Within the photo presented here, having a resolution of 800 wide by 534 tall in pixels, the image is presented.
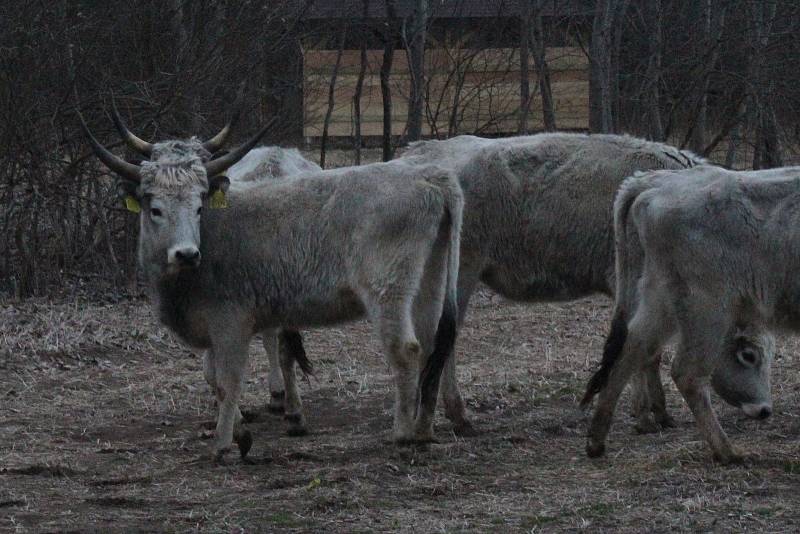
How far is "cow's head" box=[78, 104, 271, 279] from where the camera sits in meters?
7.82

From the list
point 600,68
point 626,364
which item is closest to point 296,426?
point 626,364

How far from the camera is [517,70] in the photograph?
62.0 ft

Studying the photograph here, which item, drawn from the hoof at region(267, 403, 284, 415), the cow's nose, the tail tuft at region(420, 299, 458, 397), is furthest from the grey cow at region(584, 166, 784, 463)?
the hoof at region(267, 403, 284, 415)

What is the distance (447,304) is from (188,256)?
153 centimetres

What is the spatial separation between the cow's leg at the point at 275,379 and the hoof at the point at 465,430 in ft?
4.50

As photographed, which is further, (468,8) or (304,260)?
(468,8)

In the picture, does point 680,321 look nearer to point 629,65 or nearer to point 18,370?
point 18,370

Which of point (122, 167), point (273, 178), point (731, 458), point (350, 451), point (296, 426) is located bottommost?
point (296, 426)

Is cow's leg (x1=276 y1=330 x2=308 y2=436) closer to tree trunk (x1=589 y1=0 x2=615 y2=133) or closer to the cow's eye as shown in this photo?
the cow's eye

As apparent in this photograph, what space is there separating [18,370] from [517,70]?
10219 mm

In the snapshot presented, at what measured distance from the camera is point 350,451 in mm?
8062

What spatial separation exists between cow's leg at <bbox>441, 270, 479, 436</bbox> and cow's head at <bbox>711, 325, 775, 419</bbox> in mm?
1582

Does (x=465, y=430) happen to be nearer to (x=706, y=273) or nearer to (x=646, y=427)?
(x=646, y=427)

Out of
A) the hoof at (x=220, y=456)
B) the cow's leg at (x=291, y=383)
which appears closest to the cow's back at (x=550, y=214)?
the cow's leg at (x=291, y=383)
